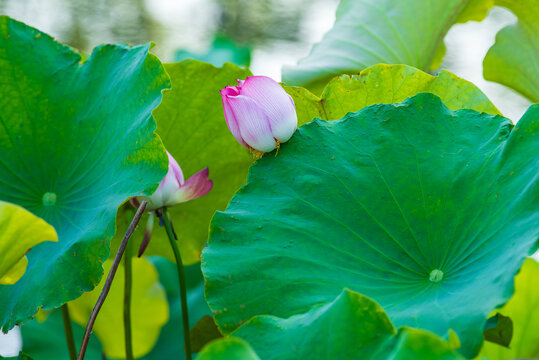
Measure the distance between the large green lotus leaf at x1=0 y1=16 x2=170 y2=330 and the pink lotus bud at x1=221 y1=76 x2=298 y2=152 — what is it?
6cm

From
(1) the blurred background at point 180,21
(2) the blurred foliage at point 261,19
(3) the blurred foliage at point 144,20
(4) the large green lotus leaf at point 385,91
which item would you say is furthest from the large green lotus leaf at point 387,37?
(2) the blurred foliage at point 261,19

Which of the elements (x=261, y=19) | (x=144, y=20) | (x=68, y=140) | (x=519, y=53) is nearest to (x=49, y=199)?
(x=68, y=140)

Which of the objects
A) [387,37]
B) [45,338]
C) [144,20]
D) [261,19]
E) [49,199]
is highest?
[261,19]

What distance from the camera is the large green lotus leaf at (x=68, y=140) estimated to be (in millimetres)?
475

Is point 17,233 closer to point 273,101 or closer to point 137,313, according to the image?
point 273,101

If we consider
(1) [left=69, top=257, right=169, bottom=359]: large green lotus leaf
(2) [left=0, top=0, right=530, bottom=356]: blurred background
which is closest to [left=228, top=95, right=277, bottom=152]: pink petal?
(1) [left=69, top=257, right=169, bottom=359]: large green lotus leaf

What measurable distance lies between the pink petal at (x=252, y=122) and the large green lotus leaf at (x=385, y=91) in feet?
0.32

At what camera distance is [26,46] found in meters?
0.57

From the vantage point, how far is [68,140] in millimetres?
551

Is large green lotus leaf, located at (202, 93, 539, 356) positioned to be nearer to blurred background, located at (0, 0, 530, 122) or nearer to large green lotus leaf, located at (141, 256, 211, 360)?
large green lotus leaf, located at (141, 256, 211, 360)

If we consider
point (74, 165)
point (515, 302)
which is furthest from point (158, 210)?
point (515, 302)

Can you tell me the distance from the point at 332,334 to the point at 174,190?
0.25 m

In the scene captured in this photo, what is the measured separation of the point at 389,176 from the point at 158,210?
206 mm

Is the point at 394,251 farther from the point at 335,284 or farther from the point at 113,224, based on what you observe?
the point at 113,224
